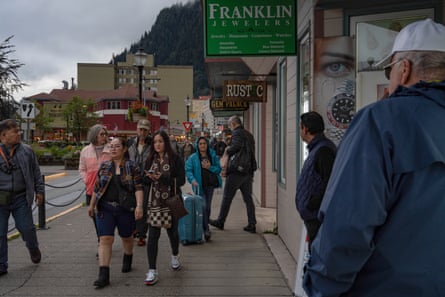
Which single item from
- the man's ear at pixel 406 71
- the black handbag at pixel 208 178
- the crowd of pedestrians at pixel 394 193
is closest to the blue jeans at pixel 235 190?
the black handbag at pixel 208 178

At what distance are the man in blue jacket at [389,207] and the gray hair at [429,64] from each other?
0.40 feet

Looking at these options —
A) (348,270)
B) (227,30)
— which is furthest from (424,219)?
(227,30)

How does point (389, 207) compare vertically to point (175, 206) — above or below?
above

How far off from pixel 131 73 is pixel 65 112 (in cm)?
6037

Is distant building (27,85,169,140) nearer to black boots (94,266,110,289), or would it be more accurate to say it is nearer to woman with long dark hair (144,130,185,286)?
woman with long dark hair (144,130,185,286)

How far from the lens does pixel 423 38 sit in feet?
5.59

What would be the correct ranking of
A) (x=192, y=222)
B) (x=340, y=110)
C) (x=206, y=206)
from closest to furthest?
(x=340, y=110) → (x=192, y=222) → (x=206, y=206)

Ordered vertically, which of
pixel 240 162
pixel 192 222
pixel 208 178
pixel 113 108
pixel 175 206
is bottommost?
pixel 192 222

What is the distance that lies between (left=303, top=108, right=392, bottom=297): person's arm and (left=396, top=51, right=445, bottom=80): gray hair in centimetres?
30

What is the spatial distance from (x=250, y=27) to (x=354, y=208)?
4.94 m

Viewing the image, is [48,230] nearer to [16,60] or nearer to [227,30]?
[227,30]

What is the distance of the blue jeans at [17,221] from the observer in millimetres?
5867

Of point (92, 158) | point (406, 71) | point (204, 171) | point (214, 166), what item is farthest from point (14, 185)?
point (406, 71)

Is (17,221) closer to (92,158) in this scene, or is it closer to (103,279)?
(92,158)
